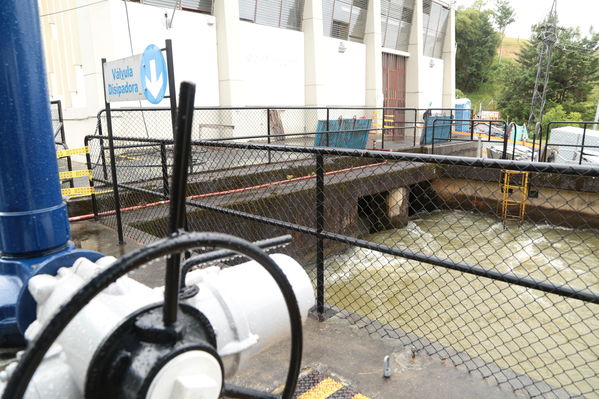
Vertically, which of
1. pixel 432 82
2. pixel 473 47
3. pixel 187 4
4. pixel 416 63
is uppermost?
pixel 473 47

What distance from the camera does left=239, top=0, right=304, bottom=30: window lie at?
49.8 feet

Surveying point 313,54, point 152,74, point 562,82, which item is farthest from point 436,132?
point 562,82

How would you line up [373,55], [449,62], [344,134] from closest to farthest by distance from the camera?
1. [344,134]
2. [373,55]
3. [449,62]

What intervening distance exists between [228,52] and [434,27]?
17.4 m

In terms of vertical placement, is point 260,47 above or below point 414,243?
above

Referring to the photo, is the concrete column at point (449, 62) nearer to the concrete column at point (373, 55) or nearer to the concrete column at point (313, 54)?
the concrete column at point (373, 55)

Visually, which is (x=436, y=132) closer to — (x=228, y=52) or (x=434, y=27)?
(x=228, y=52)

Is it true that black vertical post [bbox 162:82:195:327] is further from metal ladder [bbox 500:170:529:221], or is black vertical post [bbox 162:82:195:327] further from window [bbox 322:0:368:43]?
window [bbox 322:0:368:43]

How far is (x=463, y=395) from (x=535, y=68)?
53036mm

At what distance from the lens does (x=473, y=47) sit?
59.7 meters

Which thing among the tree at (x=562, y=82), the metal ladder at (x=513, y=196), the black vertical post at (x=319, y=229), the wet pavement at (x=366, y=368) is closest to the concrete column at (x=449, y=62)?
the metal ladder at (x=513, y=196)

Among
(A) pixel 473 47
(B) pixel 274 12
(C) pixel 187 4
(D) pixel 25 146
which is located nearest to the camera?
(D) pixel 25 146

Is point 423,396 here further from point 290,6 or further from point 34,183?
point 290,6

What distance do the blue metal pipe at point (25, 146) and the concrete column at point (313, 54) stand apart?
51.7 feet
